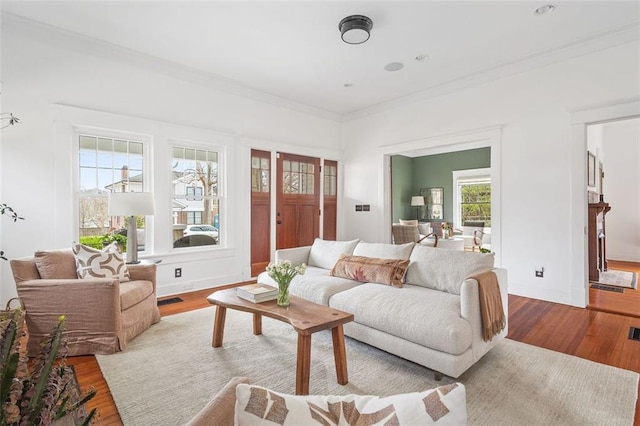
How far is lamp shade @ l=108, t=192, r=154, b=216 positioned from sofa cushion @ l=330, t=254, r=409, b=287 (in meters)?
2.10

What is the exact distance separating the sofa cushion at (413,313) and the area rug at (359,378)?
0.29m

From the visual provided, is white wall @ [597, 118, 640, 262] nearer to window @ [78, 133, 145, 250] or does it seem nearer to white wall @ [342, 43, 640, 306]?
white wall @ [342, 43, 640, 306]

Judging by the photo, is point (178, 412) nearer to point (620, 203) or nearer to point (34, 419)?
point (34, 419)

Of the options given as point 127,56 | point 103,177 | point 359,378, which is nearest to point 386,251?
point 359,378

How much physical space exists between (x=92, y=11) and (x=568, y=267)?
577 centimetres

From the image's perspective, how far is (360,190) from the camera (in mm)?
6223

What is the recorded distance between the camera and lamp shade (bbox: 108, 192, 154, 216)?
3.35 metres

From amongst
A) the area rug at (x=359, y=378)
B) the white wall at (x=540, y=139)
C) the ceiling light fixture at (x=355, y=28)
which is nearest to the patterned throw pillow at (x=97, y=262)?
the area rug at (x=359, y=378)

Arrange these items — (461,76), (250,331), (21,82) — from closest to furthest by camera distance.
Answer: (250,331), (21,82), (461,76)

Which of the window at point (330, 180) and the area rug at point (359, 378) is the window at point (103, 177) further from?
the window at point (330, 180)

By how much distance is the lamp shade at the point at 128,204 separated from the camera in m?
3.35

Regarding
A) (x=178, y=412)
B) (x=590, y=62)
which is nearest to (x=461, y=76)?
(x=590, y=62)

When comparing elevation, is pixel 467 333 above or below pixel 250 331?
above

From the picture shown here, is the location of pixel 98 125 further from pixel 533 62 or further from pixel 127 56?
pixel 533 62
